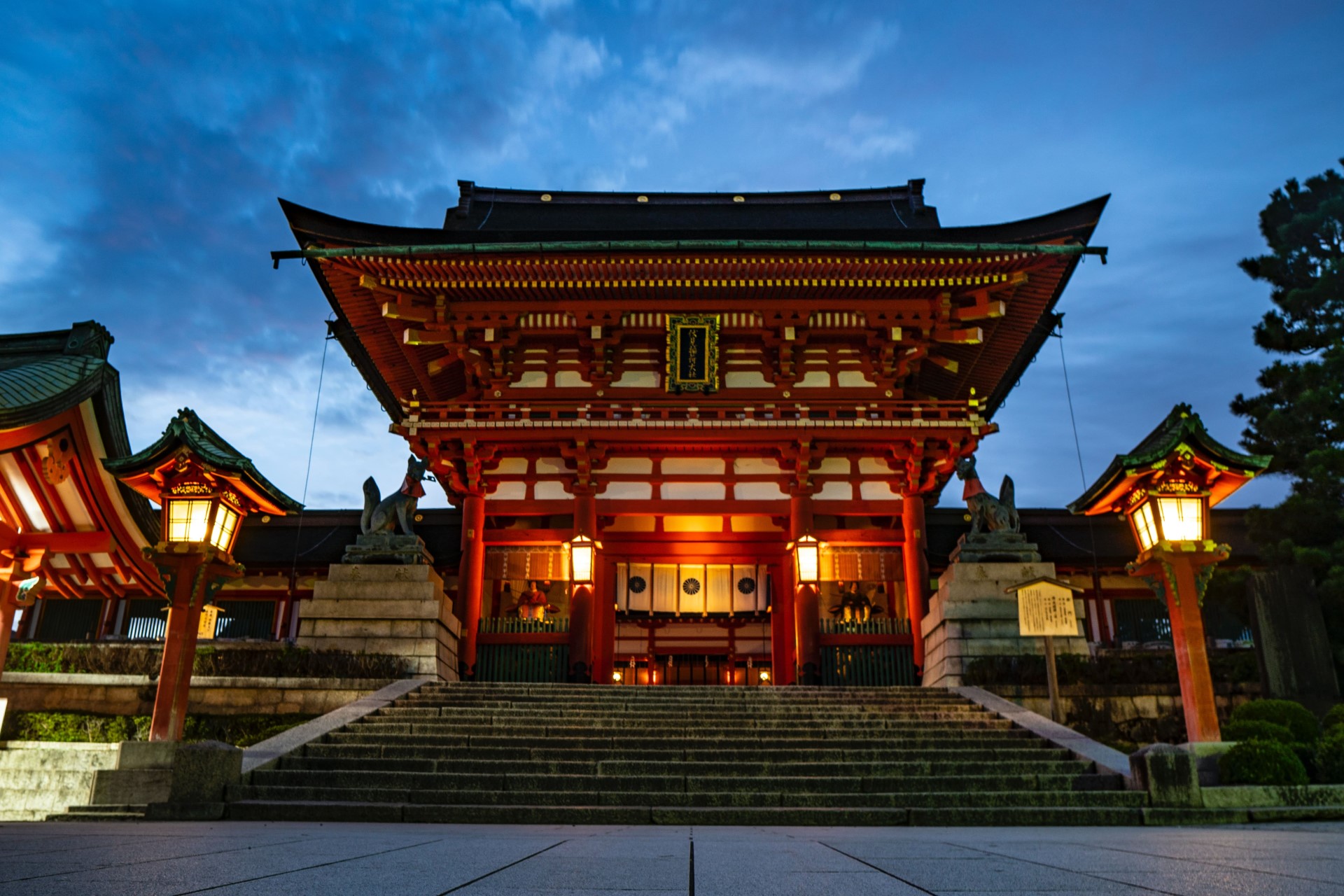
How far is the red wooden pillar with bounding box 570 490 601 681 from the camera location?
54.4 feet

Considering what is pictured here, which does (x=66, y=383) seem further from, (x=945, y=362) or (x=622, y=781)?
(x=945, y=362)

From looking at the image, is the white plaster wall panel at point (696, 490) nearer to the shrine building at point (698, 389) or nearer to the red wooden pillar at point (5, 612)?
the shrine building at point (698, 389)

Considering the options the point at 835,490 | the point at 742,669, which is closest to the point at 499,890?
the point at 835,490

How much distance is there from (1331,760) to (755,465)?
12.0 meters

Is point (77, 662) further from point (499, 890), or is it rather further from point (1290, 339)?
point (1290, 339)

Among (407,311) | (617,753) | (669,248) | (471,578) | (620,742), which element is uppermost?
(669,248)

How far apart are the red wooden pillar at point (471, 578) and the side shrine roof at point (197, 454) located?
698 centimetres

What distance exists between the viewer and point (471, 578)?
17516mm

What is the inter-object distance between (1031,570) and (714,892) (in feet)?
45.1

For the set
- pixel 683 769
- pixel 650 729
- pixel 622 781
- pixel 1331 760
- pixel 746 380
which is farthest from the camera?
pixel 746 380

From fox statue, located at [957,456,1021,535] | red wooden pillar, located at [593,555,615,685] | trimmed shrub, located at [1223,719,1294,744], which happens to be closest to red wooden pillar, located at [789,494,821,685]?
fox statue, located at [957,456,1021,535]

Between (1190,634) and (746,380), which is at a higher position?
(746,380)

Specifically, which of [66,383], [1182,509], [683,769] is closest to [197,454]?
[66,383]

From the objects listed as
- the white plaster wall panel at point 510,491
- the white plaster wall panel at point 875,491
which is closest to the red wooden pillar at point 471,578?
the white plaster wall panel at point 510,491
